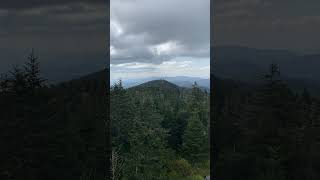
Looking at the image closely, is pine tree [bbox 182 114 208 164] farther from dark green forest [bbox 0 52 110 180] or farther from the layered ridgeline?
dark green forest [bbox 0 52 110 180]

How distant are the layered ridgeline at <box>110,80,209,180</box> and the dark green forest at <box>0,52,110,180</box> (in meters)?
1.36

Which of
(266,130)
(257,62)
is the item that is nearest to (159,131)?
(266,130)

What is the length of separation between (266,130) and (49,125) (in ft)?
7.20

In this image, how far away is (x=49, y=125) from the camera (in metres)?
4.37

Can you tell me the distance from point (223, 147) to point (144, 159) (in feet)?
7.16

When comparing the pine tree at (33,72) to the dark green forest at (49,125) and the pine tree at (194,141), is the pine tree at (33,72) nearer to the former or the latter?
the dark green forest at (49,125)

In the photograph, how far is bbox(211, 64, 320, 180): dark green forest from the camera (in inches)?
167

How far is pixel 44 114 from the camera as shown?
4.35 metres

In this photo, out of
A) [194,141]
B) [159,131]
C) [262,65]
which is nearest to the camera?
[262,65]

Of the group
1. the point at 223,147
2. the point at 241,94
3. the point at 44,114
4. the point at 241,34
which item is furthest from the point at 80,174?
the point at 241,34

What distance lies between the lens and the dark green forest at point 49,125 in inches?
167

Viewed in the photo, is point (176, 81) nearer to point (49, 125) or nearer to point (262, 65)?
point (262, 65)

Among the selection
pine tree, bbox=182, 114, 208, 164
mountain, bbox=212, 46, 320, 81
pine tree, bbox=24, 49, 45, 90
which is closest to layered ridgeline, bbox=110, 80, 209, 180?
pine tree, bbox=182, 114, 208, 164

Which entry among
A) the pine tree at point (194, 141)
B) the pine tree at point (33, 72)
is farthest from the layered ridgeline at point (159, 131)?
the pine tree at point (33, 72)
